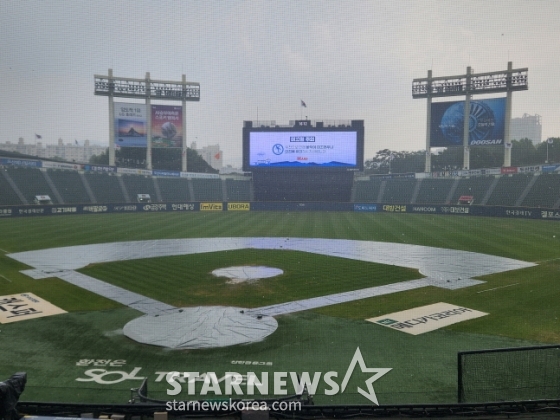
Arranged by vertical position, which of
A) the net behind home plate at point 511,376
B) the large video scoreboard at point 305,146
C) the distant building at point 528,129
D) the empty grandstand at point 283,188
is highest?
the distant building at point 528,129

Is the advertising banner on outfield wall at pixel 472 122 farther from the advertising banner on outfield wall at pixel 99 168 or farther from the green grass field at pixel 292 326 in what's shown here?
the advertising banner on outfield wall at pixel 99 168

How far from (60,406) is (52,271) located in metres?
14.3

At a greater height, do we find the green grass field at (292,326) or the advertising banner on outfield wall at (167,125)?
the advertising banner on outfield wall at (167,125)

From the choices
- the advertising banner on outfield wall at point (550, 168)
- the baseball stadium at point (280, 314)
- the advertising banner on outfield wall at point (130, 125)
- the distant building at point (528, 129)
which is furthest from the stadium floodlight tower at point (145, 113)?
the distant building at point (528, 129)

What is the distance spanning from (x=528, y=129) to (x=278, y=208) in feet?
206

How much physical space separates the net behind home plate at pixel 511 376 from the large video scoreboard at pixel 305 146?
45707mm

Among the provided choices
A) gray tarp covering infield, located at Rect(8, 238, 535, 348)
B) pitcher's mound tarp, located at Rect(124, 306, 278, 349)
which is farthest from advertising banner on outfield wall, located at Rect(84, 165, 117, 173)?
pitcher's mound tarp, located at Rect(124, 306, 278, 349)

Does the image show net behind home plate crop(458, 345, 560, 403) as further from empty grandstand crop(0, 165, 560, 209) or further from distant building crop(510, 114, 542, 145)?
distant building crop(510, 114, 542, 145)

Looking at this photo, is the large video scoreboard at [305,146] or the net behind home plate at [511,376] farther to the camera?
the large video scoreboard at [305,146]

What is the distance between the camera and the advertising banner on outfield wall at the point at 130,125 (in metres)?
53.3

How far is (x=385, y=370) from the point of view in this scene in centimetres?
884

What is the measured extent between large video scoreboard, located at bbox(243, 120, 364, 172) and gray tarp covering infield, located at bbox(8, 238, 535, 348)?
26621mm

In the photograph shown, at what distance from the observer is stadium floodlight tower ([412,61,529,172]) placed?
1922 inches

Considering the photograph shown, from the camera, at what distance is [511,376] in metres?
8.02
